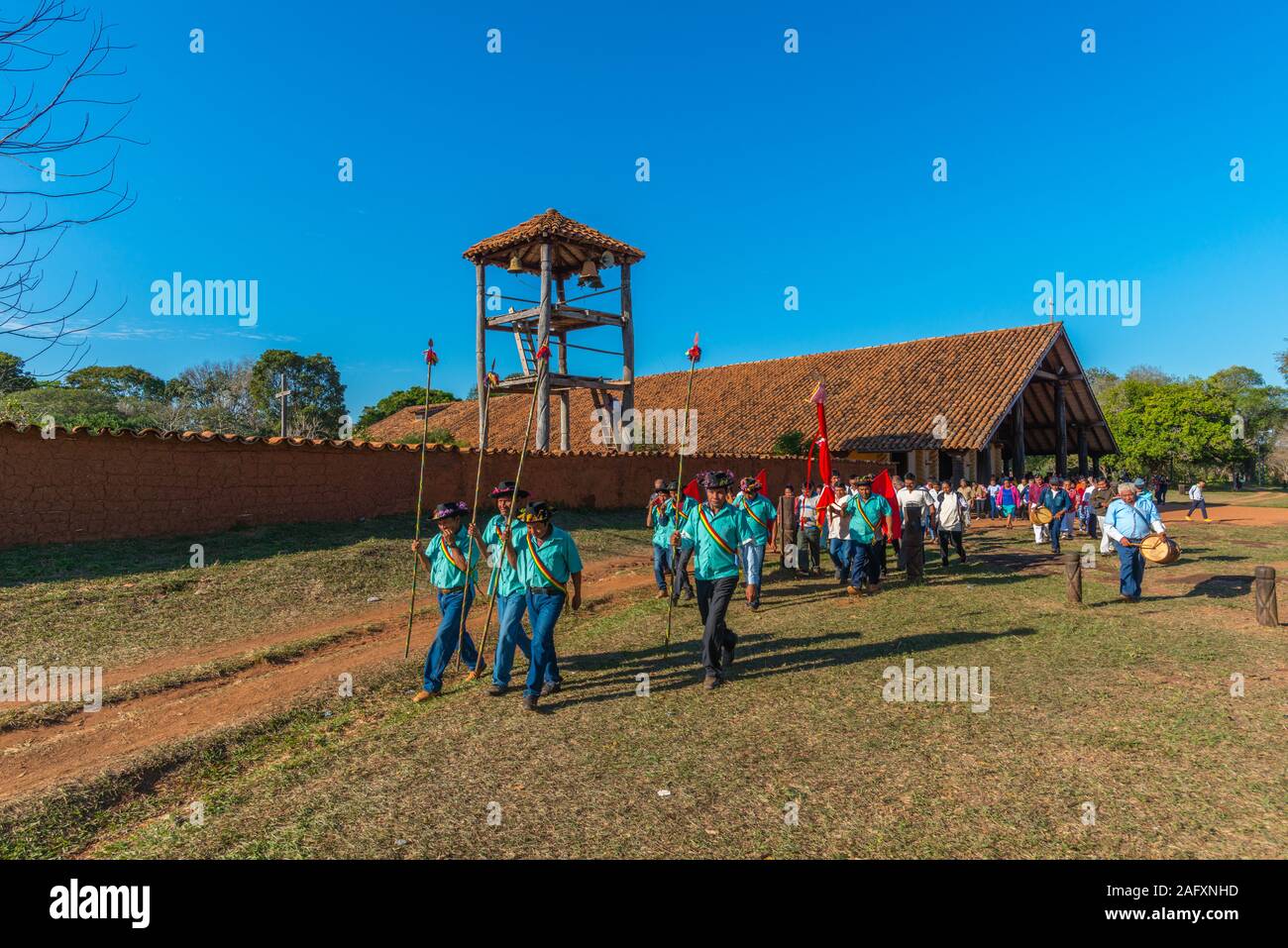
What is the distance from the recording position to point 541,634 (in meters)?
6.93

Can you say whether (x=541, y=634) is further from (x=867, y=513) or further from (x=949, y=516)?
(x=949, y=516)

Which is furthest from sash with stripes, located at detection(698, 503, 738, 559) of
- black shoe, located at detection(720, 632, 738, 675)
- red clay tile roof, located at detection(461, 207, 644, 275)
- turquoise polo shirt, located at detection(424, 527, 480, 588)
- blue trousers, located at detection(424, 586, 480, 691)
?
red clay tile roof, located at detection(461, 207, 644, 275)

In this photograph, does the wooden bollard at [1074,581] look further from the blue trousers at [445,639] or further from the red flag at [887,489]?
the blue trousers at [445,639]

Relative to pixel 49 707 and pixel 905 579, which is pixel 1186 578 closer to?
pixel 905 579

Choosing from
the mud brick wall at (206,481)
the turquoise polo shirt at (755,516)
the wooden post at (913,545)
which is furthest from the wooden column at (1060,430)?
the turquoise polo shirt at (755,516)

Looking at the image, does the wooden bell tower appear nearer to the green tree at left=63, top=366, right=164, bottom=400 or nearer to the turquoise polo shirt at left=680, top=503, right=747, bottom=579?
the turquoise polo shirt at left=680, top=503, right=747, bottom=579

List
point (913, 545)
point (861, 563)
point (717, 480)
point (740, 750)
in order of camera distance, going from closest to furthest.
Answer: point (740, 750) → point (717, 480) → point (861, 563) → point (913, 545)

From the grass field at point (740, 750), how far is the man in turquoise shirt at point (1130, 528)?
453 mm

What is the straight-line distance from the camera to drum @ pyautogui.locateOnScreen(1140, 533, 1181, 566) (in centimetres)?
1038

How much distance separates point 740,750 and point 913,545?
28.9 feet

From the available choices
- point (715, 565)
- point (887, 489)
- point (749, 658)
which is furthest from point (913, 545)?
point (715, 565)

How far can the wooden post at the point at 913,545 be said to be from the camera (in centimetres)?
1343

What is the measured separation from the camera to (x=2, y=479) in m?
11.9

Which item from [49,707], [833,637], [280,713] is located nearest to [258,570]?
[49,707]
